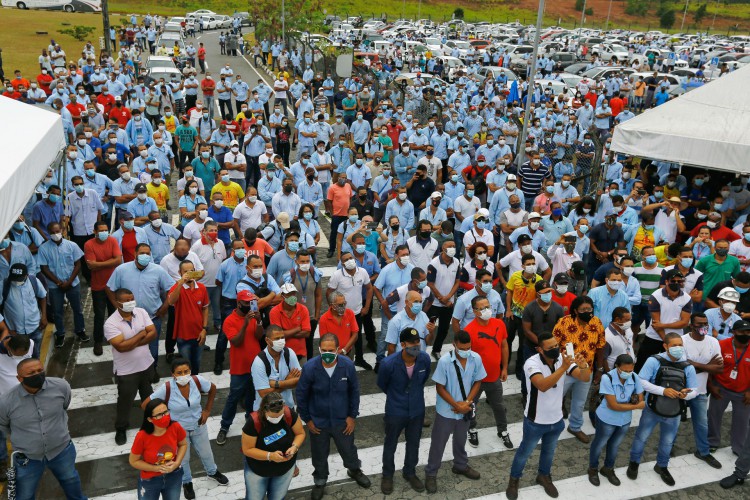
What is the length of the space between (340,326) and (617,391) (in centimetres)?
313

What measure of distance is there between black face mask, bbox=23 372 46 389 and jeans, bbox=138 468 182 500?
1218 millimetres

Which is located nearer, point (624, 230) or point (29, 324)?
point (29, 324)

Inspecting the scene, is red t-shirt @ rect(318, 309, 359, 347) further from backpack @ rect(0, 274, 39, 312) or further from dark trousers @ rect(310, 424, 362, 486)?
backpack @ rect(0, 274, 39, 312)

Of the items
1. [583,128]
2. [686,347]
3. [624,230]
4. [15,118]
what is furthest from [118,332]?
[583,128]

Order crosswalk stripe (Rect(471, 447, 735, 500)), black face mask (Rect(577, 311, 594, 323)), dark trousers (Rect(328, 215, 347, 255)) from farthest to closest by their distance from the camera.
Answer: dark trousers (Rect(328, 215, 347, 255)) → black face mask (Rect(577, 311, 594, 323)) → crosswalk stripe (Rect(471, 447, 735, 500))

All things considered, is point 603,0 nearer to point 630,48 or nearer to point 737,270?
point 630,48

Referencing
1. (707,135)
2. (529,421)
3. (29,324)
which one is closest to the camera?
(529,421)

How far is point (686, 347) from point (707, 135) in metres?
5.71

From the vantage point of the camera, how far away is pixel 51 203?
1038 cm

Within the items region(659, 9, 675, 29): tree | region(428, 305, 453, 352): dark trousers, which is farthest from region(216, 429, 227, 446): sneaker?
region(659, 9, 675, 29): tree

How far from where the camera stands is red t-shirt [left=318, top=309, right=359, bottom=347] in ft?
25.9

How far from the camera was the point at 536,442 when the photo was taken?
675cm

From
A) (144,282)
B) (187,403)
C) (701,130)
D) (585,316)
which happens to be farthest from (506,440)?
(701,130)

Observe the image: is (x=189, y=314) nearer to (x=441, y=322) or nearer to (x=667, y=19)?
(x=441, y=322)
